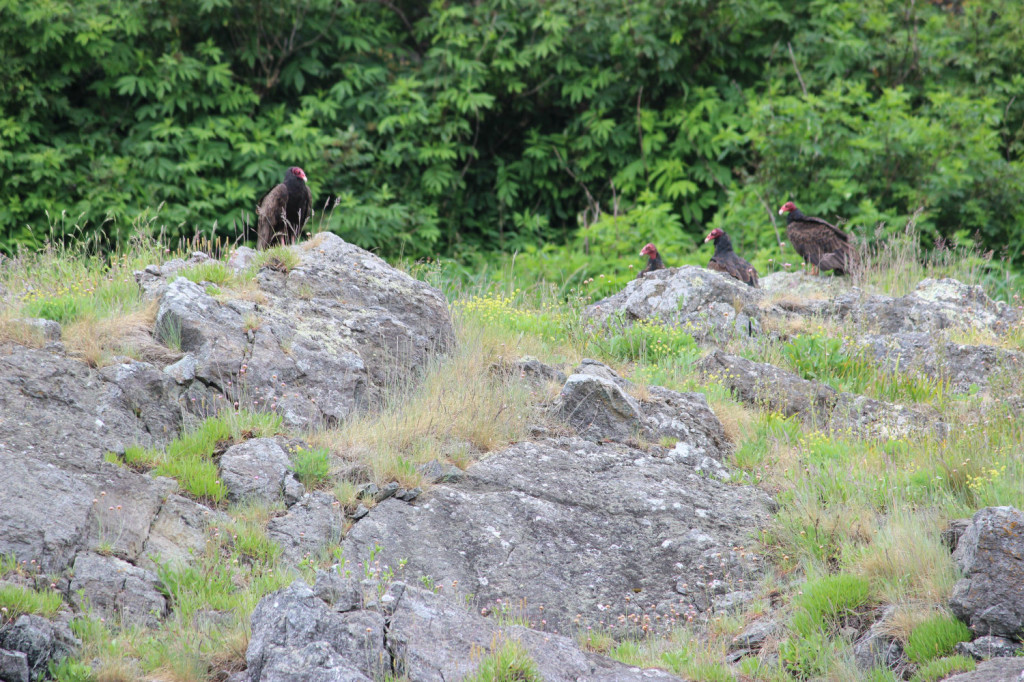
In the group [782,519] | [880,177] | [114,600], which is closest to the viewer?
[114,600]

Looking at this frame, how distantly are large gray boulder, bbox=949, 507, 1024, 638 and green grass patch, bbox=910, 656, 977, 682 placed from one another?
0.76 ft

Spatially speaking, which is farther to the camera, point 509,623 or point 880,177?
point 880,177

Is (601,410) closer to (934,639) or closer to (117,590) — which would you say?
(934,639)

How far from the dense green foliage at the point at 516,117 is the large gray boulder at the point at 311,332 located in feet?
12.3

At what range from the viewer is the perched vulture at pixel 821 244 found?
9.55 meters

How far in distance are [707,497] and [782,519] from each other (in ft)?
1.88

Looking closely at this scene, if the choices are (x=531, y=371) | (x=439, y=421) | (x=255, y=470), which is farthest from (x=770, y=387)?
(x=255, y=470)

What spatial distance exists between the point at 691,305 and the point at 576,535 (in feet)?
12.2

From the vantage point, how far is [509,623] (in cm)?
431

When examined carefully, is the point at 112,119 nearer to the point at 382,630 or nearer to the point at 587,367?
the point at 587,367

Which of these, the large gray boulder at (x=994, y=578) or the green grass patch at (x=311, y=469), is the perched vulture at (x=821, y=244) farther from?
the green grass patch at (x=311, y=469)

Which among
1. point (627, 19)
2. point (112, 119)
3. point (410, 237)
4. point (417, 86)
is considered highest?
point (627, 19)

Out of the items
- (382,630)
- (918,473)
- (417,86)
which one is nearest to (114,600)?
(382,630)

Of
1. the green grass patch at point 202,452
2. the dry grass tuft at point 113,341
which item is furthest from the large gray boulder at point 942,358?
the dry grass tuft at point 113,341
